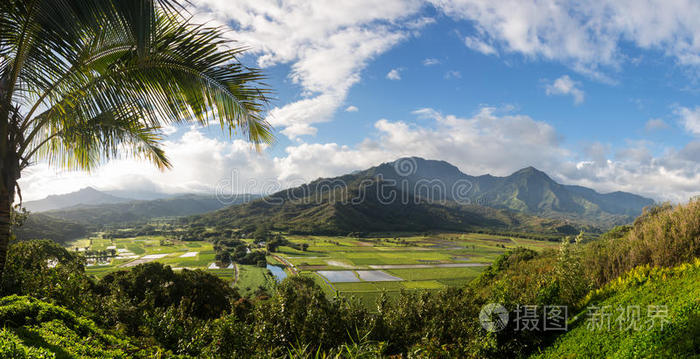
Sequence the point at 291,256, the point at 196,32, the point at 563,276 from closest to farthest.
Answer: the point at 196,32 < the point at 563,276 < the point at 291,256

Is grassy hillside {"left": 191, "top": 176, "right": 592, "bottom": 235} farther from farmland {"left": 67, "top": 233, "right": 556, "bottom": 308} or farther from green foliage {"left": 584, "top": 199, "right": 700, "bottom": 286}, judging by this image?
green foliage {"left": 584, "top": 199, "right": 700, "bottom": 286}

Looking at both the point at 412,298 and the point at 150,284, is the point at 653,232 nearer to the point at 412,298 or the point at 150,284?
the point at 412,298

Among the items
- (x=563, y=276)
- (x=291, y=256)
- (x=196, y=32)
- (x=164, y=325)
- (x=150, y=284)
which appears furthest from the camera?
(x=291, y=256)

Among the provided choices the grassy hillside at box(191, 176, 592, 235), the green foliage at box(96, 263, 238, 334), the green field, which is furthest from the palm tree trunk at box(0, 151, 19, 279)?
the grassy hillside at box(191, 176, 592, 235)

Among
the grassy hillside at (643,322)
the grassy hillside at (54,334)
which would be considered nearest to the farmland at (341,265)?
the grassy hillside at (643,322)

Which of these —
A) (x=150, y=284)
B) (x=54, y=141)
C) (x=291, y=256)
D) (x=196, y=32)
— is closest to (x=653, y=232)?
(x=196, y=32)
